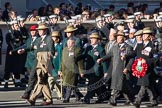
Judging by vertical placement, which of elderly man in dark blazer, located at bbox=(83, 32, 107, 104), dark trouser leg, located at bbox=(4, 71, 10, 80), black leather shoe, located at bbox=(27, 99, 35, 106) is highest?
elderly man in dark blazer, located at bbox=(83, 32, 107, 104)

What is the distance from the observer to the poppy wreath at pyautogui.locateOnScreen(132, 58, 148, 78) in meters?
19.1

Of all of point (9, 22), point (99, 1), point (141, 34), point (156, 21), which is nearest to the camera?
point (141, 34)

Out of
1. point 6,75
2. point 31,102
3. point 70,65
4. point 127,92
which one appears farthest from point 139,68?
point 6,75

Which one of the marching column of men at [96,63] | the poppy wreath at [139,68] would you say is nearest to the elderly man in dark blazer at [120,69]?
the marching column of men at [96,63]

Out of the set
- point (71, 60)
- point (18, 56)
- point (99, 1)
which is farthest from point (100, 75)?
point (99, 1)

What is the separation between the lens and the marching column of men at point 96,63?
19.3 meters

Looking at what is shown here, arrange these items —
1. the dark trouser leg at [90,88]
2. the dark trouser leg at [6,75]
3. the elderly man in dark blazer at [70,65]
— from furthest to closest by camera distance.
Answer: the dark trouser leg at [6,75]
the dark trouser leg at [90,88]
the elderly man in dark blazer at [70,65]

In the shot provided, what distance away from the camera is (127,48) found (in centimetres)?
1956

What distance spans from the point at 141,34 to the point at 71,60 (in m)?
1.80

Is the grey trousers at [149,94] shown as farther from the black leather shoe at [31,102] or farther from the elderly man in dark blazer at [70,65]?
the black leather shoe at [31,102]

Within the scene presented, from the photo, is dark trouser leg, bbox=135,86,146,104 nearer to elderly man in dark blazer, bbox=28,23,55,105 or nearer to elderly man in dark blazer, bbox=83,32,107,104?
elderly man in dark blazer, bbox=83,32,107,104

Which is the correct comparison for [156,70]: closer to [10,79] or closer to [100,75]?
[100,75]

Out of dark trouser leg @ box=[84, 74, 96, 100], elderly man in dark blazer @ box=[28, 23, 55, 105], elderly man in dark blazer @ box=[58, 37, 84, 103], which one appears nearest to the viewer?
elderly man in dark blazer @ box=[28, 23, 55, 105]

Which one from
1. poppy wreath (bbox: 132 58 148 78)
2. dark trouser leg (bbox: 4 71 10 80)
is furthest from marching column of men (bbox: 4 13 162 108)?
dark trouser leg (bbox: 4 71 10 80)
